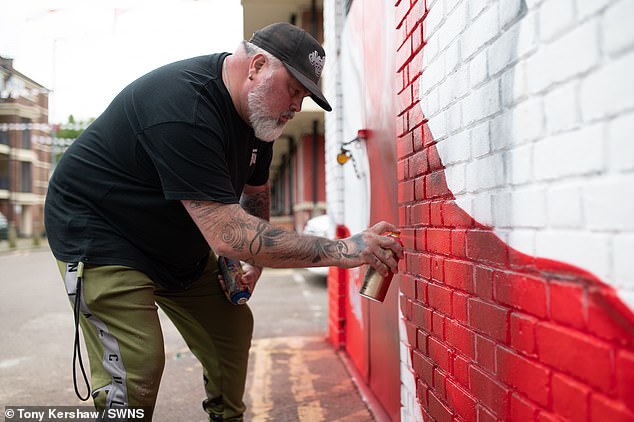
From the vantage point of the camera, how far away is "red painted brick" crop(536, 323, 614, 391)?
46.1 inches

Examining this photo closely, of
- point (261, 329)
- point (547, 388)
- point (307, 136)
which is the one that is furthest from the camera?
point (307, 136)

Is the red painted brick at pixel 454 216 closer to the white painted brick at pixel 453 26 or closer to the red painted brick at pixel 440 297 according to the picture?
the red painted brick at pixel 440 297

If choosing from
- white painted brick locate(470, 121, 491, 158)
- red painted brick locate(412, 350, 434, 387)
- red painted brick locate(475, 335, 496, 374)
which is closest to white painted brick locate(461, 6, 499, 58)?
white painted brick locate(470, 121, 491, 158)

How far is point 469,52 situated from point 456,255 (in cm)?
68

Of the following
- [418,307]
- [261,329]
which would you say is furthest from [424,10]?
[261,329]

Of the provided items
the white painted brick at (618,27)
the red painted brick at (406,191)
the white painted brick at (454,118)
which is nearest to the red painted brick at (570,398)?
the white painted brick at (618,27)

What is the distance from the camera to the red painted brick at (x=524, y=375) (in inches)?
56.3

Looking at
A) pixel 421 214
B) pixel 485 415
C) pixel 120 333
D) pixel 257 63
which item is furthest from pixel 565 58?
pixel 120 333

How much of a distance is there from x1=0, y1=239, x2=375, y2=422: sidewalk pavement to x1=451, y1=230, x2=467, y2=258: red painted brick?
2030 millimetres

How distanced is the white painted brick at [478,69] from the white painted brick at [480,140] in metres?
0.14

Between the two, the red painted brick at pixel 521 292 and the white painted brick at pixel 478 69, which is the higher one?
the white painted brick at pixel 478 69

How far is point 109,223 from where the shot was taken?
101 inches

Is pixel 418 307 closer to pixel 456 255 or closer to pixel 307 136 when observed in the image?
pixel 456 255

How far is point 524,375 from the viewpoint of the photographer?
1538mm
